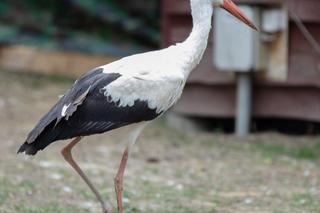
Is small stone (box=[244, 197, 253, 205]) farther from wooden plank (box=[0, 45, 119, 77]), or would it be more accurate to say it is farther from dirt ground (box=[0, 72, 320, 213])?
wooden plank (box=[0, 45, 119, 77])

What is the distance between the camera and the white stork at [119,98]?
20.2ft

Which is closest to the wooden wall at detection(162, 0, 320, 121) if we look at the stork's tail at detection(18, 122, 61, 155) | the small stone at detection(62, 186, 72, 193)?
the small stone at detection(62, 186, 72, 193)

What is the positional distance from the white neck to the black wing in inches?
16.6

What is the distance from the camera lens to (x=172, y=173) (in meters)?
8.55

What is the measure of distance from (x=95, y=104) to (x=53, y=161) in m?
2.76

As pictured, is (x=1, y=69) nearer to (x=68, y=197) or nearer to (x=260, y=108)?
(x=260, y=108)

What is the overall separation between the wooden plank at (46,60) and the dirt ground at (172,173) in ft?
6.96

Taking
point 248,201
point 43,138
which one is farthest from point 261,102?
point 43,138

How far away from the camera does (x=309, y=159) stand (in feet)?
29.9

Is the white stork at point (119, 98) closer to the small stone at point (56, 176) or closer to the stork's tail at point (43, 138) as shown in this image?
the stork's tail at point (43, 138)

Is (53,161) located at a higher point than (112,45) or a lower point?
lower

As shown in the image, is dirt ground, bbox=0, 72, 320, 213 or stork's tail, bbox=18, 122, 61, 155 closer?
stork's tail, bbox=18, 122, 61, 155

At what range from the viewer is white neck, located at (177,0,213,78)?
252 inches

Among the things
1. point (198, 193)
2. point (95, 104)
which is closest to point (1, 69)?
point (198, 193)
